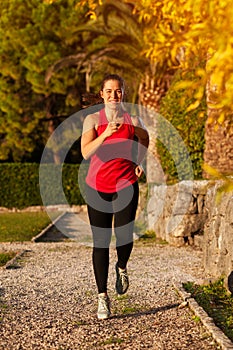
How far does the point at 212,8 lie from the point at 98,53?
54.2 ft

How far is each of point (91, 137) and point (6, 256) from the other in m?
5.22

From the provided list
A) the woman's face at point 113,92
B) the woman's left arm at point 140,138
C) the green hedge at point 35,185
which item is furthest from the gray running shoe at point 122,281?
the green hedge at point 35,185

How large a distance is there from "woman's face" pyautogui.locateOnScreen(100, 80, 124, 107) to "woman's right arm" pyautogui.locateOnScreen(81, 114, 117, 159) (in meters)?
0.19

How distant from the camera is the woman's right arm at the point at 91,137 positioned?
241 inches

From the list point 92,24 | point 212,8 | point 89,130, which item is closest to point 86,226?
point 92,24

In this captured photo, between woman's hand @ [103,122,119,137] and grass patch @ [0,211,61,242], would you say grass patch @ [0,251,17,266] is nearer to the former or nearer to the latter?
grass patch @ [0,211,61,242]

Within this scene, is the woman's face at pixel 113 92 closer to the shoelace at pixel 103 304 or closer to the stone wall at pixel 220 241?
the shoelace at pixel 103 304

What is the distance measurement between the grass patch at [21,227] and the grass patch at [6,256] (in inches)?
109

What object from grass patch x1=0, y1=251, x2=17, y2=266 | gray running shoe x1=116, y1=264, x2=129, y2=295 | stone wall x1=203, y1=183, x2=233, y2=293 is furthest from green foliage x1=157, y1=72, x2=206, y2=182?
gray running shoe x1=116, y1=264, x2=129, y2=295

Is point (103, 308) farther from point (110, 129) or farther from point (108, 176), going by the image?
point (110, 129)

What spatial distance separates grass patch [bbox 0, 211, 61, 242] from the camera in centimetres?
1498

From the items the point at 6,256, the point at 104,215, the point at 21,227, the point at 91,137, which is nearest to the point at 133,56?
the point at 21,227

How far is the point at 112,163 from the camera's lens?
6367 millimetres

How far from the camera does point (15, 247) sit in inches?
500
